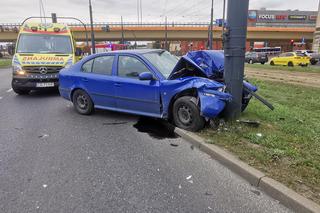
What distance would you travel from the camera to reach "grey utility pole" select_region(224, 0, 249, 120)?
5137 mm

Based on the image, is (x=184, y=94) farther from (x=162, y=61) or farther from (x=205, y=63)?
(x=162, y=61)

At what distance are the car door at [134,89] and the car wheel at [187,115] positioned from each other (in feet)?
1.51

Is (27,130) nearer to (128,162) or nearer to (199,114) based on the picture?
(128,162)

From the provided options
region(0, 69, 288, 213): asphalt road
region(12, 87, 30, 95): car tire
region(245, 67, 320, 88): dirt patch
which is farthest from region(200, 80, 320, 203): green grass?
region(12, 87, 30, 95): car tire

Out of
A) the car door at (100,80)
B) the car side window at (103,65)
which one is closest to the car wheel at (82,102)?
the car door at (100,80)

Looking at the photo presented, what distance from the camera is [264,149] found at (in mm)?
4191

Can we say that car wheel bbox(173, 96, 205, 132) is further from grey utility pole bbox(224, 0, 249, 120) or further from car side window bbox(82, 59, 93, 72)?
car side window bbox(82, 59, 93, 72)

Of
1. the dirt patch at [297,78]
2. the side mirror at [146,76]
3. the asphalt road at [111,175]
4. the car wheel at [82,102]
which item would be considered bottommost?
the dirt patch at [297,78]

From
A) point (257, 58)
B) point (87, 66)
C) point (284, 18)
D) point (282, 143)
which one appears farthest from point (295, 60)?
point (284, 18)

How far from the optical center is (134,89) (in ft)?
19.5

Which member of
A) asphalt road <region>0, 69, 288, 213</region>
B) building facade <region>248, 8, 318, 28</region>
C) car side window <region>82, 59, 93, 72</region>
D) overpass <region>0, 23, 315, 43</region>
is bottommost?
asphalt road <region>0, 69, 288, 213</region>

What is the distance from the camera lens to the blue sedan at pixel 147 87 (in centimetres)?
517

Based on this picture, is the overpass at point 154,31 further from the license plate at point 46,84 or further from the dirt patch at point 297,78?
the license plate at point 46,84

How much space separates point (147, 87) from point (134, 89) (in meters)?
0.37
